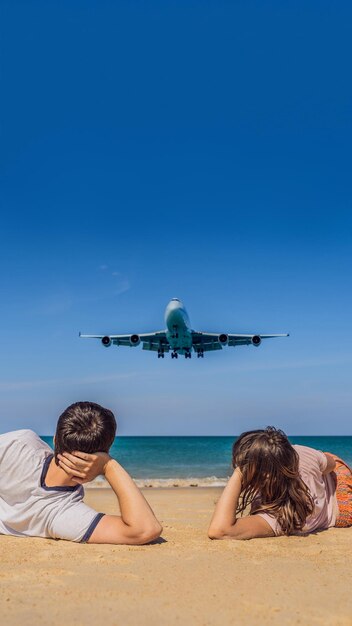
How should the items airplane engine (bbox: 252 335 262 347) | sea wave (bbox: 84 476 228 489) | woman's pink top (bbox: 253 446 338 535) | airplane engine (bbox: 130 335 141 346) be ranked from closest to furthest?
woman's pink top (bbox: 253 446 338 535) < sea wave (bbox: 84 476 228 489) < airplane engine (bbox: 252 335 262 347) < airplane engine (bbox: 130 335 141 346)

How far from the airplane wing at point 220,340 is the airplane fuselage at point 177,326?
4.23 ft

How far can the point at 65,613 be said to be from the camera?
213 cm

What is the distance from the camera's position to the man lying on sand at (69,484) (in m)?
3.14

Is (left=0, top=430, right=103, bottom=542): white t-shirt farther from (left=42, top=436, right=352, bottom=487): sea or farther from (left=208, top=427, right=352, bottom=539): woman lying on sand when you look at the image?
(left=42, top=436, right=352, bottom=487): sea

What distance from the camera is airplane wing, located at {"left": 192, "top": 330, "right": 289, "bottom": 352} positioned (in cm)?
3127

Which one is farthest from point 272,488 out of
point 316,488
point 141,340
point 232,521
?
point 141,340

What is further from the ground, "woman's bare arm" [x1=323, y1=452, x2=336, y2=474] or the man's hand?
the man's hand

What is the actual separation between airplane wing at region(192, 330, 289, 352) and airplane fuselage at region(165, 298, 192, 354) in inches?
50.8

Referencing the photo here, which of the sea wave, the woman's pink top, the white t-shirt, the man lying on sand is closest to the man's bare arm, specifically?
the man lying on sand

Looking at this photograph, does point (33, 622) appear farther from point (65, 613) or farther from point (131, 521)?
point (131, 521)

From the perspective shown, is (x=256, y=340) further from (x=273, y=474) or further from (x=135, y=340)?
(x=273, y=474)

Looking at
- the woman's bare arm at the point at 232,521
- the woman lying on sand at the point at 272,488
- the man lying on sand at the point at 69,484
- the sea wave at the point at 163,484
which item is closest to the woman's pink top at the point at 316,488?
the woman lying on sand at the point at 272,488

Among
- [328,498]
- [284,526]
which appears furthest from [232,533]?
[328,498]

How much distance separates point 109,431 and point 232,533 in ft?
3.83
